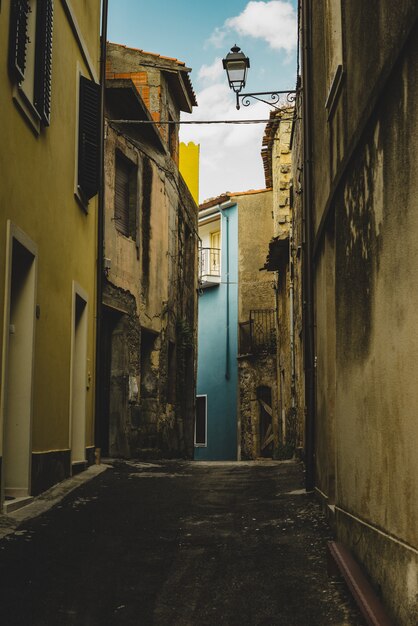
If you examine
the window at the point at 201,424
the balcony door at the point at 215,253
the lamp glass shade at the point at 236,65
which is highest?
the balcony door at the point at 215,253

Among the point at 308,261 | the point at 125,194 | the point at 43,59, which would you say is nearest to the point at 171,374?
the point at 125,194

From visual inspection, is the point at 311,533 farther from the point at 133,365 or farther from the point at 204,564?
the point at 133,365

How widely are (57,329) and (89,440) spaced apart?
105 inches

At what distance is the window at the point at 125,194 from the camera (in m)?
13.9

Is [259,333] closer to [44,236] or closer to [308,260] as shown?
[308,260]

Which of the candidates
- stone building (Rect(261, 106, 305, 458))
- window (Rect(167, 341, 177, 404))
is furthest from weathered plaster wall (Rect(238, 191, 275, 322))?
window (Rect(167, 341, 177, 404))

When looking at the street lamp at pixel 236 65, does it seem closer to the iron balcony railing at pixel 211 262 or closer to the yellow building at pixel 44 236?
the yellow building at pixel 44 236

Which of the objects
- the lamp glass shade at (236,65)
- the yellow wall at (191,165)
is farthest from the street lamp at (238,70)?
the yellow wall at (191,165)

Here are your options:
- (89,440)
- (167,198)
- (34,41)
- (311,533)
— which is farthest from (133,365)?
(311,533)

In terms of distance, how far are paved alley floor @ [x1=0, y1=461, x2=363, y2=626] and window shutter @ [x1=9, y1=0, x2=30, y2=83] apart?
357 centimetres

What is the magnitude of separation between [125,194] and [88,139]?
3917 mm

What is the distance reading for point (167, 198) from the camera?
17.0 meters

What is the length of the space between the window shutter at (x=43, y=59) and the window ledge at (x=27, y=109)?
10 cm

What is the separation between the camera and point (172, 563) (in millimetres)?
5320
